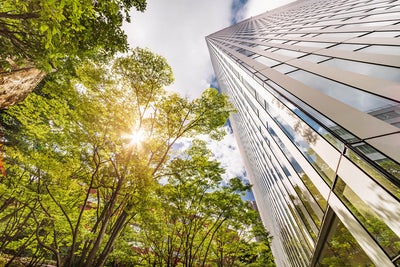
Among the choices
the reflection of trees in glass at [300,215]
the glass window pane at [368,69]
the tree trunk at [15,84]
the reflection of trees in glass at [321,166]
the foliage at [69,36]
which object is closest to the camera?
the foliage at [69,36]

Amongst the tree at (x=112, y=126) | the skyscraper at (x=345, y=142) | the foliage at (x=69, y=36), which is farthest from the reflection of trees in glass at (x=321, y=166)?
the foliage at (x=69, y=36)

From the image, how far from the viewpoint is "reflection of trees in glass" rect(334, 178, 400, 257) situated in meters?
4.07

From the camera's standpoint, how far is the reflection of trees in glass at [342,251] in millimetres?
5305

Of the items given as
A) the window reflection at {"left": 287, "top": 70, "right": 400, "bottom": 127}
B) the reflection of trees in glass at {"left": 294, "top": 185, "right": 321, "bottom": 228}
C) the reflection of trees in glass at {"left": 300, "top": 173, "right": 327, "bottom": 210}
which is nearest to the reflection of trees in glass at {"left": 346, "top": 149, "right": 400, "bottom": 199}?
the window reflection at {"left": 287, "top": 70, "right": 400, "bottom": 127}

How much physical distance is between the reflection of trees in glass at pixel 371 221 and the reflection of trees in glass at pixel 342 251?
89 centimetres

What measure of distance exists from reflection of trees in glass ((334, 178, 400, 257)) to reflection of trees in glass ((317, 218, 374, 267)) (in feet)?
2.91

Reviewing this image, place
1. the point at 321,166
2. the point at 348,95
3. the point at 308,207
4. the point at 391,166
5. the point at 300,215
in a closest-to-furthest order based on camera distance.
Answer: the point at 391,166 < the point at 348,95 < the point at 321,166 < the point at 308,207 < the point at 300,215

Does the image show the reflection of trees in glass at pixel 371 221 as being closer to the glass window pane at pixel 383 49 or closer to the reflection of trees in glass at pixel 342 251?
the reflection of trees in glass at pixel 342 251

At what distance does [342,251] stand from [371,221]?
2376 mm

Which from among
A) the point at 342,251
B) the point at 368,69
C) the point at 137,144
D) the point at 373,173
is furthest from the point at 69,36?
the point at 342,251

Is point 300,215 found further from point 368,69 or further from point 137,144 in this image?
point 137,144

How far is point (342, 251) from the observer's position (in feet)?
20.3

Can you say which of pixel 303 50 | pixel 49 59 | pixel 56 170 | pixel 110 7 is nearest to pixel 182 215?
pixel 56 170

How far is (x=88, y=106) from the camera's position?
878 cm
